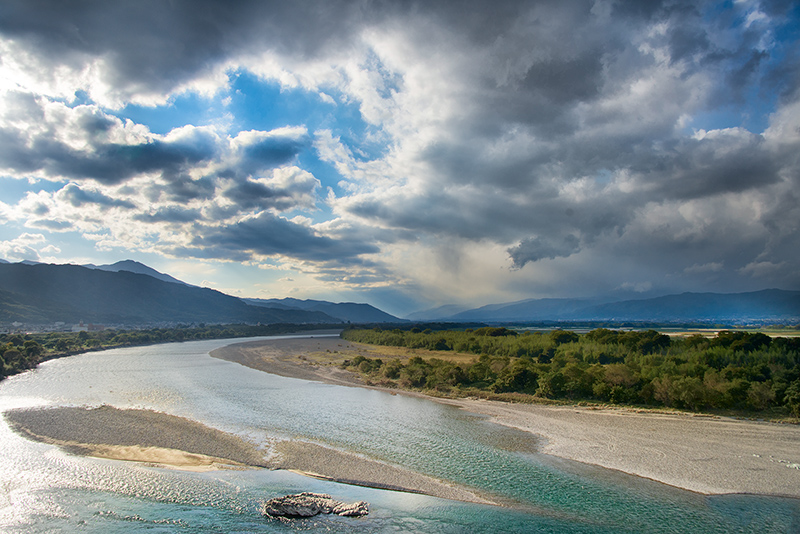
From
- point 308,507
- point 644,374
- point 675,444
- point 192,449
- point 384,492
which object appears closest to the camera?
point 308,507

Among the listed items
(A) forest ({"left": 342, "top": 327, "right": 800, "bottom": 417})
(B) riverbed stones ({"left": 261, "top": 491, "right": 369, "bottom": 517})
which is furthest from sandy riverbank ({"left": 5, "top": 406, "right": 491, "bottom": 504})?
(A) forest ({"left": 342, "top": 327, "right": 800, "bottom": 417})

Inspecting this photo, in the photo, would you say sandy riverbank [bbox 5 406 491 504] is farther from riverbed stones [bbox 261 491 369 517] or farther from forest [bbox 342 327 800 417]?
forest [bbox 342 327 800 417]

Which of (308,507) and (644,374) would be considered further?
(644,374)

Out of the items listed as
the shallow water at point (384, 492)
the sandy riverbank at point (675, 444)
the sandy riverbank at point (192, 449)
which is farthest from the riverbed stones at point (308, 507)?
the sandy riverbank at point (675, 444)

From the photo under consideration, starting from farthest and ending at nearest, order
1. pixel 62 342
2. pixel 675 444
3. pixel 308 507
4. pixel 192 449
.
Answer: pixel 62 342 < pixel 675 444 < pixel 192 449 < pixel 308 507

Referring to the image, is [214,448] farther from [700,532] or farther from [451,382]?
[451,382]

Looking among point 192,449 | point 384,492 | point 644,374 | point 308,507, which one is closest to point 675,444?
point 644,374

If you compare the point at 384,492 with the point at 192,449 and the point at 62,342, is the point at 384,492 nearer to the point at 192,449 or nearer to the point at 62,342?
the point at 192,449

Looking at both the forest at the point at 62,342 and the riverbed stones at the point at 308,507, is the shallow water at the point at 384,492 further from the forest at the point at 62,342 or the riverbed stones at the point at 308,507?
the forest at the point at 62,342
